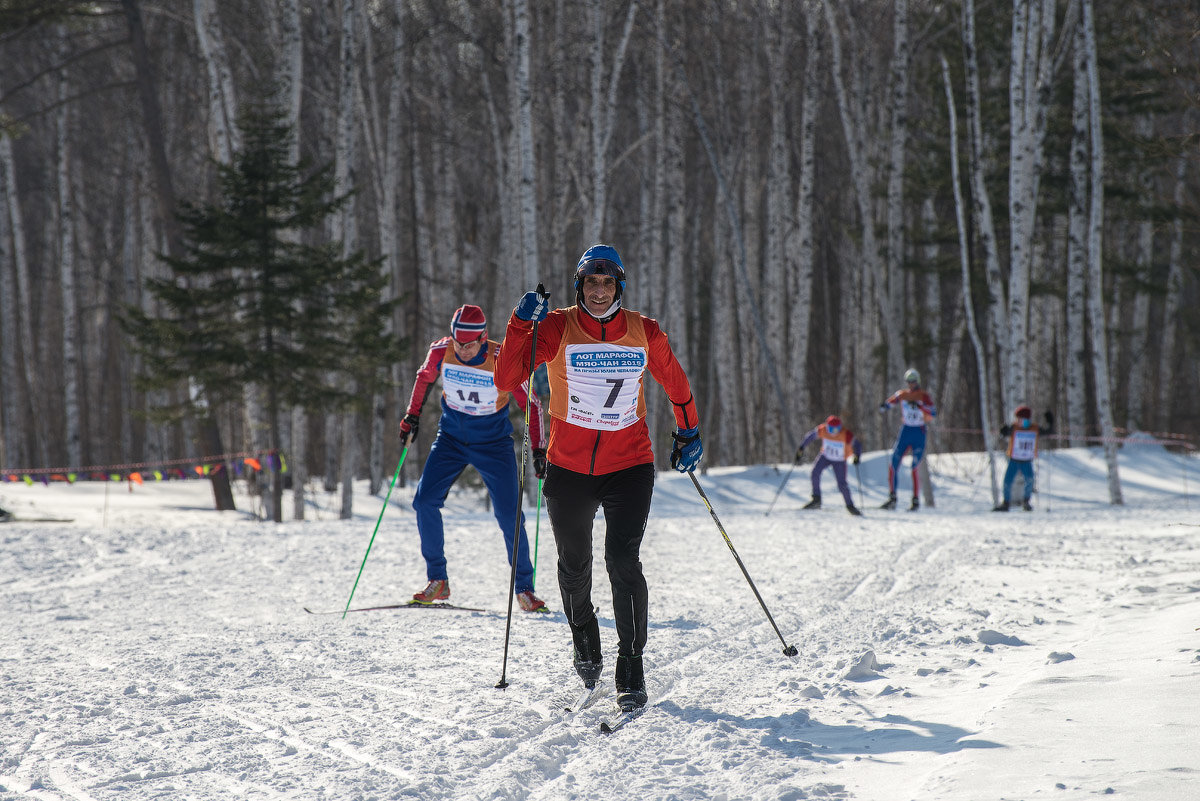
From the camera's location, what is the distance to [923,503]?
54.9 feet

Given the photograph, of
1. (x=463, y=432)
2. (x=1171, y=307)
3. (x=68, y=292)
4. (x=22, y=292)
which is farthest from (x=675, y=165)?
(x=22, y=292)

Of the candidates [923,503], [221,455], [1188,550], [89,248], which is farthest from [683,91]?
[89,248]

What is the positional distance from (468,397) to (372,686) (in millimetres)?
2572

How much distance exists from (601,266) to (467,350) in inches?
109

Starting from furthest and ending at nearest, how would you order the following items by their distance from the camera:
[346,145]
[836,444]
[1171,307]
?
[1171,307], [346,145], [836,444]

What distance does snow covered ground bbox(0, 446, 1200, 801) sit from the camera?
3.31 metres

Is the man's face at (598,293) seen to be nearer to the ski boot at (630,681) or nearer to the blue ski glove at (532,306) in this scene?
the blue ski glove at (532,306)

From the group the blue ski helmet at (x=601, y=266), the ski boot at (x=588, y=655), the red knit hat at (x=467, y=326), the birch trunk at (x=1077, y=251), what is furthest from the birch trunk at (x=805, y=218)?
the ski boot at (x=588, y=655)

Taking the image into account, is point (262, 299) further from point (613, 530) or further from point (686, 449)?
point (613, 530)

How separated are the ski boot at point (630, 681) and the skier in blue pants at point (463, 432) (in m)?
2.50

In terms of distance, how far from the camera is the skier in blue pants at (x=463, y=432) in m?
6.80

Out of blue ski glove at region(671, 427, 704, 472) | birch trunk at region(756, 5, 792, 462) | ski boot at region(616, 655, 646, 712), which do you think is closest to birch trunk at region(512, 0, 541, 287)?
birch trunk at region(756, 5, 792, 462)

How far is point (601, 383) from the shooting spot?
4285 mm

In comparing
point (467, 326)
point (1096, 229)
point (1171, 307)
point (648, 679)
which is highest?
point (1096, 229)
